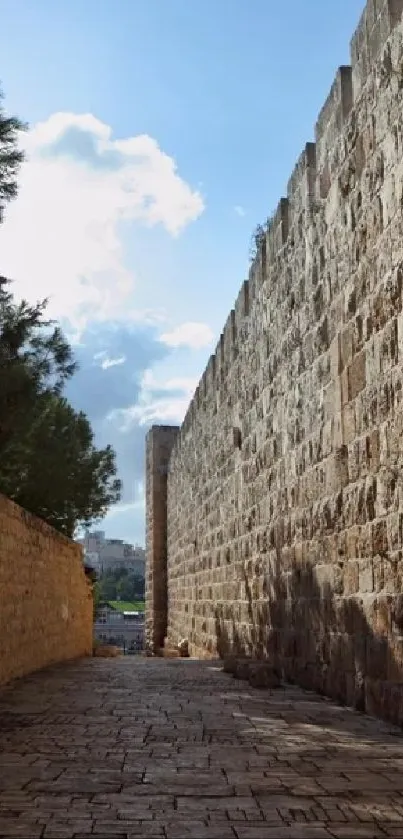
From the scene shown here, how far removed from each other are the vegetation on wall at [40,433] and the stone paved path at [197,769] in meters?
2.42

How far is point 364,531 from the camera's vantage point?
5078mm

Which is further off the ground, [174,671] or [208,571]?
[208,571]

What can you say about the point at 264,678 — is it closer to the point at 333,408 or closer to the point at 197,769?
the point at 333,408

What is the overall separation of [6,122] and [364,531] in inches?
161

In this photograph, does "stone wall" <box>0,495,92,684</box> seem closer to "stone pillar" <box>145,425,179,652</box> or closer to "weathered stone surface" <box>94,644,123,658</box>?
"weathered stone surface" <box>94,644,123,658</box>

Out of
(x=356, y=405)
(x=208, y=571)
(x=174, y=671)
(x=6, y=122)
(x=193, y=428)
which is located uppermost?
(x=6, y=122)

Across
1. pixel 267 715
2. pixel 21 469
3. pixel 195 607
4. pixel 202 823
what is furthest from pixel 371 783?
pixel 195 607

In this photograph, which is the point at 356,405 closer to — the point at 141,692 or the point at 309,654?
the point at 309,654

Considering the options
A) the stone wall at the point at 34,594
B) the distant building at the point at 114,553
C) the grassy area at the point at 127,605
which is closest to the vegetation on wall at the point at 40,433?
the stone wall at the point at 34,594

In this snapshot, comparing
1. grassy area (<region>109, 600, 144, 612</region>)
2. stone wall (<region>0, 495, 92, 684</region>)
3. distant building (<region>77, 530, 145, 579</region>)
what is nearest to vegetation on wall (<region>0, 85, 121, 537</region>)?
stone wall (<region>0, 495, 92, 684</region>)

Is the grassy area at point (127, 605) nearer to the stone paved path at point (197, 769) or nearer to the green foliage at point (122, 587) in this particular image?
the green foliage at point (122, 587)

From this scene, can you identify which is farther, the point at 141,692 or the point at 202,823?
the point at 141,692

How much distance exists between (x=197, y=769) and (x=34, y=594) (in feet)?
17.1

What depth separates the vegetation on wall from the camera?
689 centimetres
